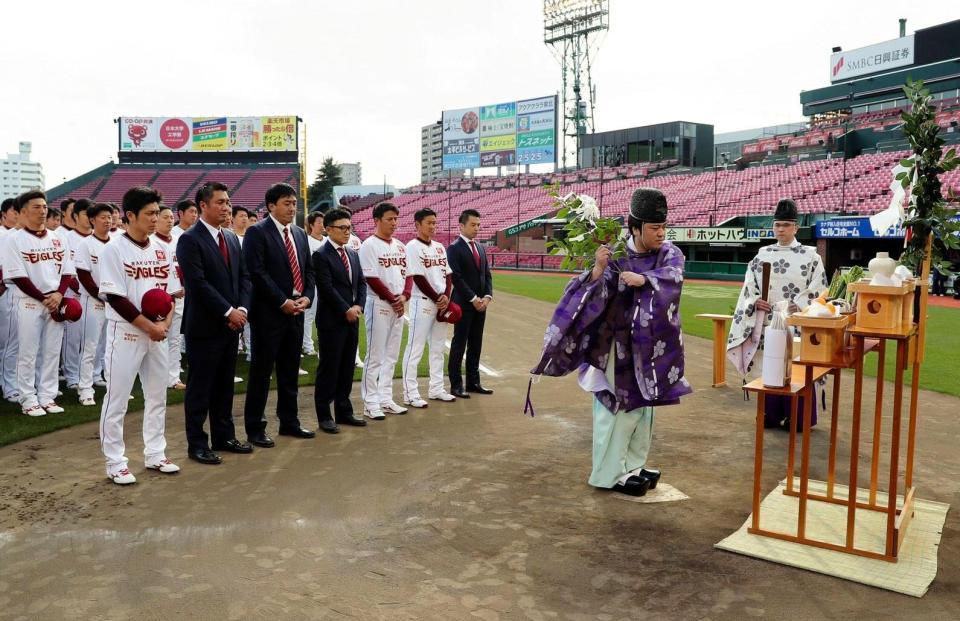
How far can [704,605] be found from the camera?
11.1 ft

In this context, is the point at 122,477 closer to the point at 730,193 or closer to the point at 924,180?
the point at 924,180

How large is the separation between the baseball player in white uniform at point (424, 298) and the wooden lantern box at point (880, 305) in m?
4.46

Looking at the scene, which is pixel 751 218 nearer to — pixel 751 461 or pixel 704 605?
pixel 751 461

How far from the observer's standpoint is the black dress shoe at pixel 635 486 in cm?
488

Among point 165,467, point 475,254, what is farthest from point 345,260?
point 165,467

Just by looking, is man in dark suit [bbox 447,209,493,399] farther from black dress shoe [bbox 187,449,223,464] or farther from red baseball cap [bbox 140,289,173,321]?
red baseball cap [bbox 140,289,173,321]

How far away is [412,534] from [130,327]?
102 inches

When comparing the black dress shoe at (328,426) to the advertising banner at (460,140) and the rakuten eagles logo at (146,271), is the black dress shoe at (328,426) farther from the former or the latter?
the advertising banner at (460,140)

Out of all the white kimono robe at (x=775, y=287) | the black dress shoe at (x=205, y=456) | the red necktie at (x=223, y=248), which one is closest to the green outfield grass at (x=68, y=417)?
the black dress shoe at (x=205, y=456)

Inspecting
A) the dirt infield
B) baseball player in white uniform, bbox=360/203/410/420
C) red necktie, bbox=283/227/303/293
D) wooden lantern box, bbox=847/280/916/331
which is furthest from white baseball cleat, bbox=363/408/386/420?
wooden lantern box, bbox=847/280/916/331

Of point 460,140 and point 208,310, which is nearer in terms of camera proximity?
Result: point 208,310

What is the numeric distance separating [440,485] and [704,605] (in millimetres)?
2169

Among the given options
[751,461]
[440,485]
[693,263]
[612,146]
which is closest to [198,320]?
[440,485]

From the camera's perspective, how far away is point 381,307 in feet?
23.6
